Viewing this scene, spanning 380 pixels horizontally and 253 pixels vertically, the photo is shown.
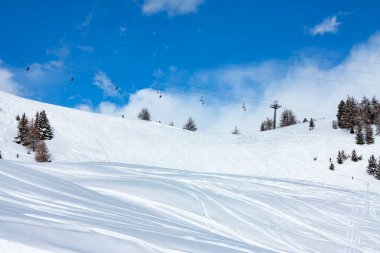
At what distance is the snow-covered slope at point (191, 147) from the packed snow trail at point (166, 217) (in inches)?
1033

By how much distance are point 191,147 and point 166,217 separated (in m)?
44.9

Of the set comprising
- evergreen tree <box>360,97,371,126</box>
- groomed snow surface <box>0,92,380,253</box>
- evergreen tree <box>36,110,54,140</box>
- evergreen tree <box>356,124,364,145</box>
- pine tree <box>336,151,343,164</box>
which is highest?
evergreen tree <box>360,97,371,126</box>

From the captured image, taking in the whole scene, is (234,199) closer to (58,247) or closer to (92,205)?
(92,205)

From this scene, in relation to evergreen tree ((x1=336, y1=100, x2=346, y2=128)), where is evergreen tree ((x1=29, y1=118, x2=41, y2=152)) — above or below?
below

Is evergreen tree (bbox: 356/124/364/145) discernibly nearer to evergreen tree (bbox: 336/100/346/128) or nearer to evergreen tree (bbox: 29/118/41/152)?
evergreen tree (bbox: 336/100/346/128)

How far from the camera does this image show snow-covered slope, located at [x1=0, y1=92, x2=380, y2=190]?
4291 centimetres

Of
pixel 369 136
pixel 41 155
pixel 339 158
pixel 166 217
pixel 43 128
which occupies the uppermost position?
pixel 369 136

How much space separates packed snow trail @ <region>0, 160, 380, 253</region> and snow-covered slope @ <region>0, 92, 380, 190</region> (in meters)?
26.2

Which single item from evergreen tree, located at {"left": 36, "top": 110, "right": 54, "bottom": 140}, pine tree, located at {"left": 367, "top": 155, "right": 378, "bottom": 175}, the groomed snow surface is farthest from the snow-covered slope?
the groomed snow surface

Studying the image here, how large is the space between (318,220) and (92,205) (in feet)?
27.0

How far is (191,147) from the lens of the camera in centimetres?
5378

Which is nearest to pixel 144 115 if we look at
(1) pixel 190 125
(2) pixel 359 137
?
(1) pixel 190 125

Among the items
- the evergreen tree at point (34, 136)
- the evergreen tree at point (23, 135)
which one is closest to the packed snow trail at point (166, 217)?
the evergreen tree at point (34, 136)

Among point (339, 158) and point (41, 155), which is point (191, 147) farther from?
point (41, 155)
